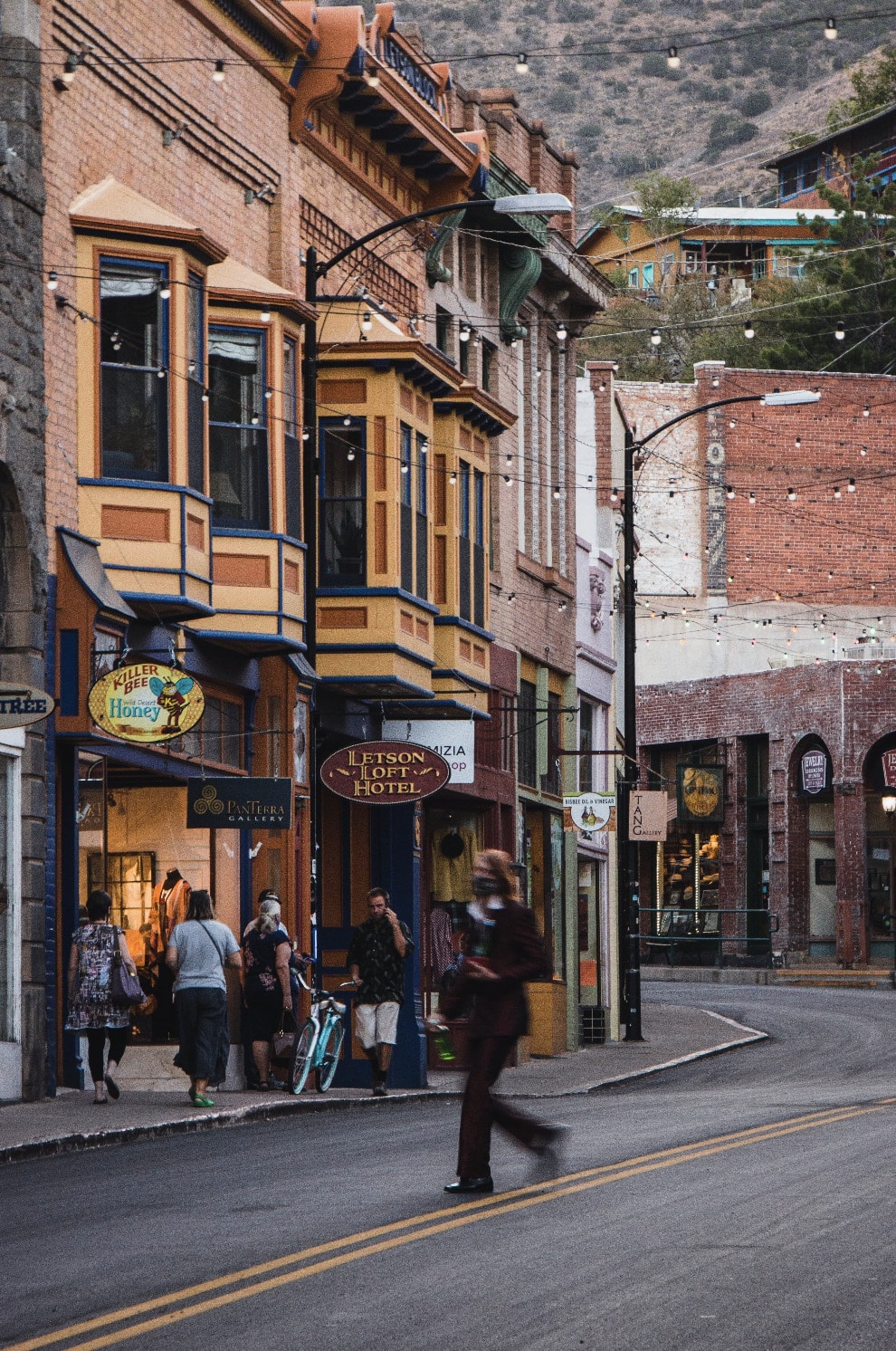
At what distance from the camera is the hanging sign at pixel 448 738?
27.8 m

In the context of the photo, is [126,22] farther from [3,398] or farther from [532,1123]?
[532,1123]

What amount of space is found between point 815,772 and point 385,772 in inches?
1415

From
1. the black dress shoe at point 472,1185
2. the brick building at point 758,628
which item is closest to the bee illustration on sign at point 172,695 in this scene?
the black dress shoe at point 472,1185

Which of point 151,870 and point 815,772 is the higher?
point 815,772

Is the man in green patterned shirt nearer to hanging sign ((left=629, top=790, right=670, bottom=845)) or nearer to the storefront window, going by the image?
hanging sign ((left=629, top=790, right=670, bottom=845))

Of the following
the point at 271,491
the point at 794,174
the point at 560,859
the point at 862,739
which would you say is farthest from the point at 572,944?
the point at 794,174

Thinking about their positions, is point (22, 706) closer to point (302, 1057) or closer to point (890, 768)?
point (302, 1057)

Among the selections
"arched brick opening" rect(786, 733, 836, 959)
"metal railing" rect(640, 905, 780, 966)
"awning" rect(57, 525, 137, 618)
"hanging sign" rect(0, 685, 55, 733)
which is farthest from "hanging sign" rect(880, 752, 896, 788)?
"hanging sign" rect(0, 685, 55, 733)

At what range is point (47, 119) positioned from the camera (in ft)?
67.9

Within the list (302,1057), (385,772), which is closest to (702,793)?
(385,772)

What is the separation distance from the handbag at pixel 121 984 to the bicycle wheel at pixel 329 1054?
307 centimetres

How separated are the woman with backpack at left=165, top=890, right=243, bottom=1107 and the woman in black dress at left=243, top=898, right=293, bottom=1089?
1994 millimetres

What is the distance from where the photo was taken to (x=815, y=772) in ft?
193

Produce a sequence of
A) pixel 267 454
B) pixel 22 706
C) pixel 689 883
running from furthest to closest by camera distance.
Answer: pixel 689 883, pixel 267 454, pixel 22 706
